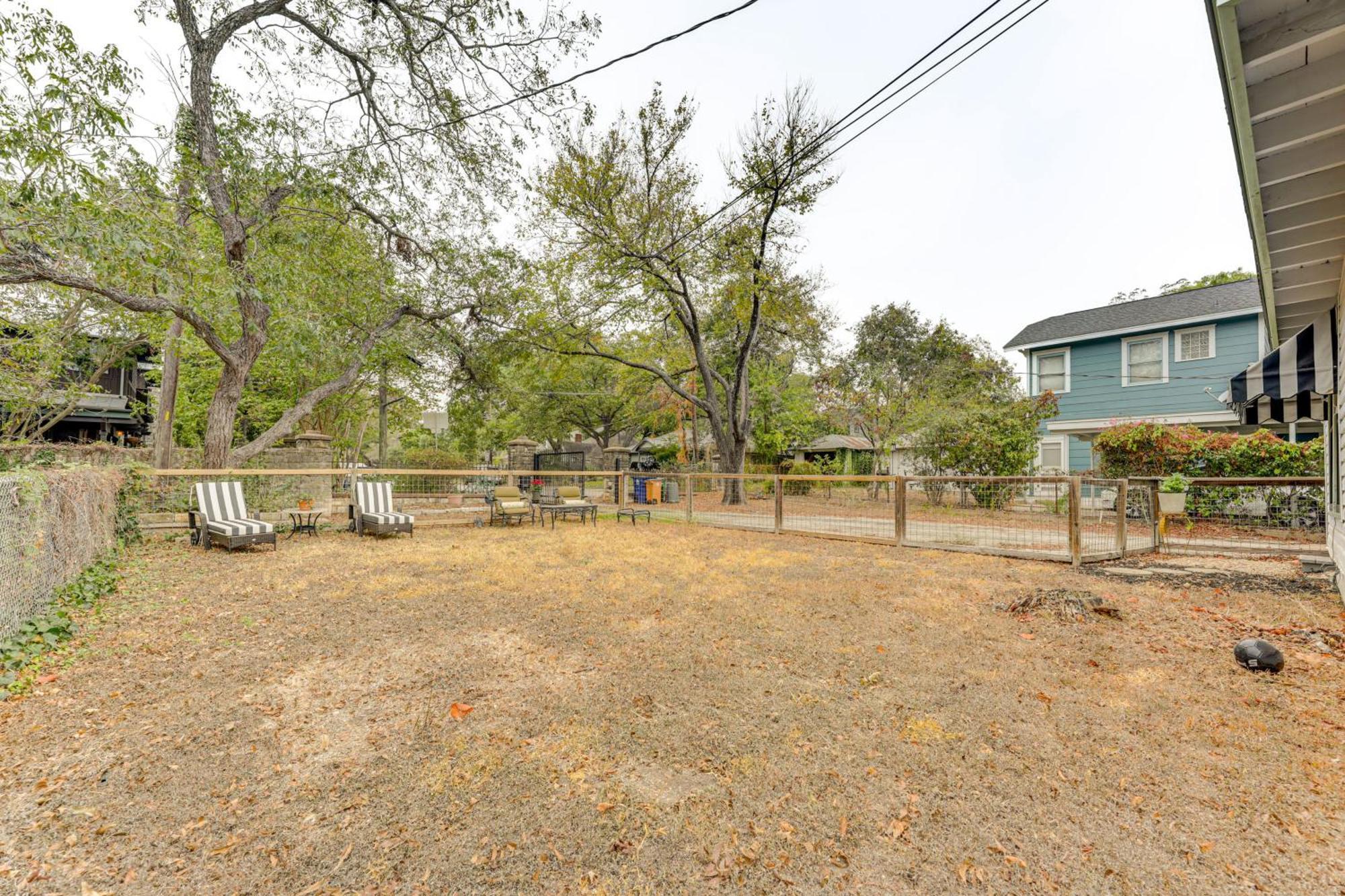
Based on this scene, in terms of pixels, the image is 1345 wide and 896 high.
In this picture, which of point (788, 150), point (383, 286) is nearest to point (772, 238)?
point (788, 150)

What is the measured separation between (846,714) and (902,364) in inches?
1019

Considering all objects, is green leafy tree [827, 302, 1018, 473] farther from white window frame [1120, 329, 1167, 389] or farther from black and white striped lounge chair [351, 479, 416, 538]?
black and white striped lounge chair [351, 479, 416, 538]

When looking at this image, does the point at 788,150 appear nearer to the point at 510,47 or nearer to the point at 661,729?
the point at 510,47

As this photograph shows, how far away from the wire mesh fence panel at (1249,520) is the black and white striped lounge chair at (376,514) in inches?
474

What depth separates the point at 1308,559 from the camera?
→ 20.2ft

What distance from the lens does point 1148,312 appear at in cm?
1392

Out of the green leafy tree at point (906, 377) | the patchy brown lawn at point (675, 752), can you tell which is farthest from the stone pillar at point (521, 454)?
the patchy brown lawn at point (675, 752)

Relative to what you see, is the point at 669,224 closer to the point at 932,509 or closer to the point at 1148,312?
the point at 932,509

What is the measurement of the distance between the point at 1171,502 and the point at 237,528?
537 inches

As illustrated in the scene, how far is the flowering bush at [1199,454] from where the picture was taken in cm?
945

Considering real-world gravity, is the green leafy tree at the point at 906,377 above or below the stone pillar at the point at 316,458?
above

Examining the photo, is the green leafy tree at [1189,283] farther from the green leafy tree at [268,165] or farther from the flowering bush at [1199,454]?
the green leafy tree at [268,165]

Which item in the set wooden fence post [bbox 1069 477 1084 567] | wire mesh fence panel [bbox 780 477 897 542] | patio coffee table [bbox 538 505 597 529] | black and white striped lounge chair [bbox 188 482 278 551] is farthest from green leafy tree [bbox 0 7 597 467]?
wooden fence post [bbox 1069 477 1084 567]

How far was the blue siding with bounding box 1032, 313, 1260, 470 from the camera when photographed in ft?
41.4
